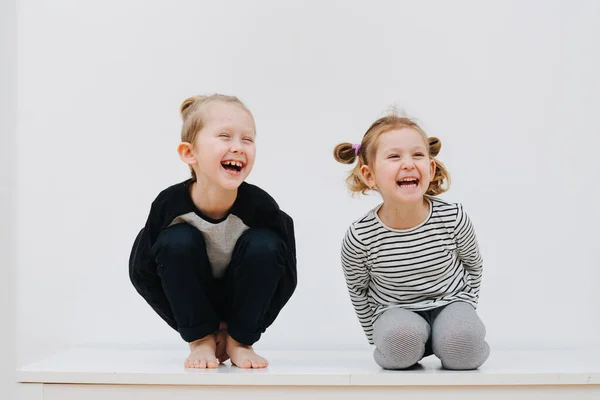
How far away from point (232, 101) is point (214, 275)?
325mm

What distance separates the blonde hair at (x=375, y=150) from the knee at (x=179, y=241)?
0.33 meters

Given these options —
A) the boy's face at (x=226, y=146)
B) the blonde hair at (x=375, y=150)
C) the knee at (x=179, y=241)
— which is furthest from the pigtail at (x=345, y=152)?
the knee at (x=179, y=241)

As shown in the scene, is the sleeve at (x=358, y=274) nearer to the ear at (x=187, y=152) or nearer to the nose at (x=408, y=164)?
the nose at (x=408, y=164)

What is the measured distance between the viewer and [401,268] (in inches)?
63.8

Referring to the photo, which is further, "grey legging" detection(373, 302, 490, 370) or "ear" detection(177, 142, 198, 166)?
"ear" detection(177, 142, 198, 166)

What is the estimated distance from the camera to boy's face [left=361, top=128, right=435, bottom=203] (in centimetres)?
159

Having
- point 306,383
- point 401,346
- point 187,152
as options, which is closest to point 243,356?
Result: point 306,383

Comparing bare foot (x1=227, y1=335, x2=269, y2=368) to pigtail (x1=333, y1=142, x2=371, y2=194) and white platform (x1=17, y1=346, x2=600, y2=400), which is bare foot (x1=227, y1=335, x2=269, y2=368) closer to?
white platform (x1=17, y1=346, x2=600, y2=400)

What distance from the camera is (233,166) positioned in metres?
1.57

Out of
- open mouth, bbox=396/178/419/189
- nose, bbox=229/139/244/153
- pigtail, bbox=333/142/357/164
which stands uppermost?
pigtail, bbox=333/142/357/164
